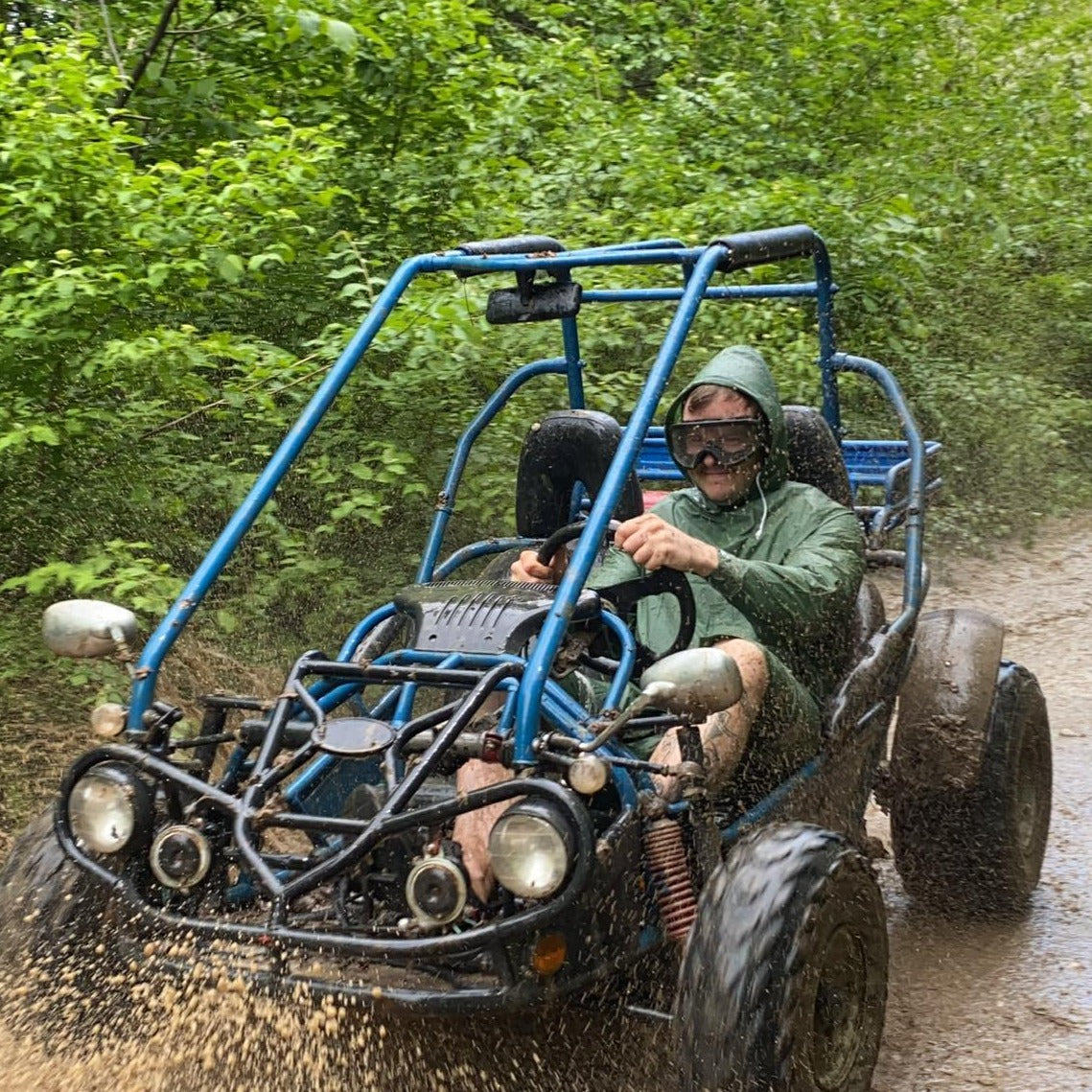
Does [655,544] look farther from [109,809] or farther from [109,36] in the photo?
[109,36]

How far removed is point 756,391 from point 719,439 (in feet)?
0.52

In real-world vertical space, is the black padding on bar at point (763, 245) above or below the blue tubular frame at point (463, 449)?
above

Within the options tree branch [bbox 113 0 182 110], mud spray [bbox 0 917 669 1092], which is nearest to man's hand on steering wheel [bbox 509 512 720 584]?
mud spray [bbox 0 917 669 1092]

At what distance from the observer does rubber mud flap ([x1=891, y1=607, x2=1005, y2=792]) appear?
4168 mm

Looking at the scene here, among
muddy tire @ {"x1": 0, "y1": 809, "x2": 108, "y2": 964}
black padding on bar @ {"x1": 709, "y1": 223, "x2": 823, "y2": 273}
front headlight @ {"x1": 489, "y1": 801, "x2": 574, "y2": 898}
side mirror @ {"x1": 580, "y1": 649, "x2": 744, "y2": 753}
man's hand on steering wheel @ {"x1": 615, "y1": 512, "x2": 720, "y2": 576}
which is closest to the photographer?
front headlight @ {"x1": 489, "y1": 801, "x2": 574, "y2": 898}

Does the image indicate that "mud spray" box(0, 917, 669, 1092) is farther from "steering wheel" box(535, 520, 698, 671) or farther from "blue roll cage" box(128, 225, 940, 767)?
"steering wheel" box(535, 520, 698, 671)

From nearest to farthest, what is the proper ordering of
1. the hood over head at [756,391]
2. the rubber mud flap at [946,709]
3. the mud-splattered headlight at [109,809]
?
the mud-splattered headlight at [109,809], the hood over head at [756,391], the rubber mud flap at [946,709]

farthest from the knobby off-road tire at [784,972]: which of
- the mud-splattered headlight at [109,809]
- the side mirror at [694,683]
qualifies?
the mud-splattered headlight at [109,809]

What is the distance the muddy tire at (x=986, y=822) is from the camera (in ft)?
14.1

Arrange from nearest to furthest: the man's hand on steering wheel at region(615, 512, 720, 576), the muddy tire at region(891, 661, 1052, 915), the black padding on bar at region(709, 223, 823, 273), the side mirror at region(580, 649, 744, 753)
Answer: the side mirror at region(580, 649, 744, 753), the man's hand on steering wheel at region(615, 512, 720, 576), the black padding on bar at region(709, 223, 823, 273), the muddy tire at region(891, 661, 1052, 915)

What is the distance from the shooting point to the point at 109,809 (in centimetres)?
285

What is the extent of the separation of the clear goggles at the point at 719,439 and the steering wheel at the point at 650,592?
42cm

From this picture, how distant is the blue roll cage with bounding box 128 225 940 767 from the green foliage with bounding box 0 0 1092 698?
0.78 m

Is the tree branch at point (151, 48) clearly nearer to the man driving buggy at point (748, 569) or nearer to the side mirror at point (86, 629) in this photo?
the man driving buggy at point (748, 569)
